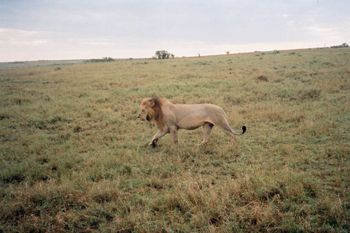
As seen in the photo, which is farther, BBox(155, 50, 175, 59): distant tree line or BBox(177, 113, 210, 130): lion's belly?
BBox(155, 50, 175, 59): distant tree line

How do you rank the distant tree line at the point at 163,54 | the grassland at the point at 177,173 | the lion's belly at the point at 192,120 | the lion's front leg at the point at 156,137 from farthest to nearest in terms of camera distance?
the distant tree line at the point at 163,54 → the lion's front leg at the point at 156,137 → the lion's belly at the point at 192,120 → the grassland at the point at 177,173

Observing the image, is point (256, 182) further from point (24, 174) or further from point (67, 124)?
point (67, 124)

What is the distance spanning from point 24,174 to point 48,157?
1205mm

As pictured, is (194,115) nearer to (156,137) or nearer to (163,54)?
(156,137)

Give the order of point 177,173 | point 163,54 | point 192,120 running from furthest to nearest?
point 163,54, point 192,120, point 177,173

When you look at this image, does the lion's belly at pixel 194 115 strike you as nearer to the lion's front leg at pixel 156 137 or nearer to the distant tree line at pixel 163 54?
the lion's front leg at pixel 156 137

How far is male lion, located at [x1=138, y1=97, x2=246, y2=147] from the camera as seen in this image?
28.0ft

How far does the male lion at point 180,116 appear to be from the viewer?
28.0 feet

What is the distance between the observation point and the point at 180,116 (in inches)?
338

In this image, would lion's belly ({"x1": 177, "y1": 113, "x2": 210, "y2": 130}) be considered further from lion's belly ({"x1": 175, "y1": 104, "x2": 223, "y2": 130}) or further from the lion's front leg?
the lion's front leg

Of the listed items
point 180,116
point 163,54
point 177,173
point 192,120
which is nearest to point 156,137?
point 180,116

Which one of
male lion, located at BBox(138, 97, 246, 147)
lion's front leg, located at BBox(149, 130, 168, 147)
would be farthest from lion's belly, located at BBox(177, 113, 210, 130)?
lion's front leg, located at BBox(149, 130, 168, 147)

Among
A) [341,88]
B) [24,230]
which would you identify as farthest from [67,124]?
[341,88]

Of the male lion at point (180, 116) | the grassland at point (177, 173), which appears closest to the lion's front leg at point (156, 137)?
the male lion at point (180, 116)
